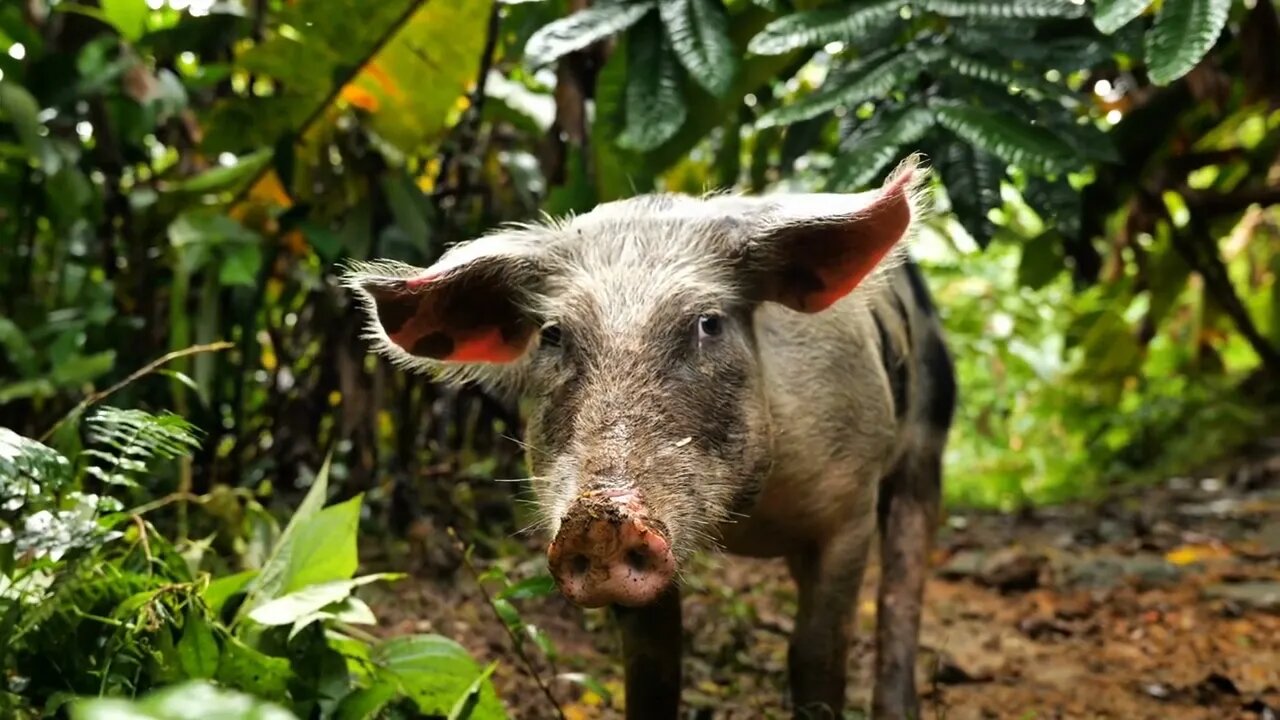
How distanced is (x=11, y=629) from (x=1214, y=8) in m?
2.81

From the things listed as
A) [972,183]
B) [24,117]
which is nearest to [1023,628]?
[972,183]

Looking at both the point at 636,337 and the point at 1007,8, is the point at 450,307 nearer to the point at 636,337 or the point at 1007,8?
the point at 636,337

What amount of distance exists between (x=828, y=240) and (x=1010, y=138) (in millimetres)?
663

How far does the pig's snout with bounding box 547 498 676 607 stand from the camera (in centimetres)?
204

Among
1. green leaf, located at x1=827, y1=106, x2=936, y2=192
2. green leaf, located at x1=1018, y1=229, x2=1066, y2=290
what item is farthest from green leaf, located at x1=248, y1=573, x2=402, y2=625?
green leaf, located at x1=1018, y1=229, x2=1066, y2=290

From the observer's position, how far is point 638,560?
6.78ft

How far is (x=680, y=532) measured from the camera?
225cm

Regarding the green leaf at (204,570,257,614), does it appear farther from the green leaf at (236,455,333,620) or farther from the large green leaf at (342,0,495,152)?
the large green leaf at (342,0,495,152)

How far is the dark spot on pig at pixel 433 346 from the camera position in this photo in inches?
108

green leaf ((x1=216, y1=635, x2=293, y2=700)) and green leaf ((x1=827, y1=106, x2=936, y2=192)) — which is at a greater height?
green leaf ((x1=827, y1=106, x2=936, y2=192))

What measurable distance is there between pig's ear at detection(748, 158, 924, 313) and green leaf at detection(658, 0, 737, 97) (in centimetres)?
50

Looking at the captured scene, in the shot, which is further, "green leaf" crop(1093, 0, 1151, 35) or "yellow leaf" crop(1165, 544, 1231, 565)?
"yellow leaf" crop(1165, 544, 1231, 565)

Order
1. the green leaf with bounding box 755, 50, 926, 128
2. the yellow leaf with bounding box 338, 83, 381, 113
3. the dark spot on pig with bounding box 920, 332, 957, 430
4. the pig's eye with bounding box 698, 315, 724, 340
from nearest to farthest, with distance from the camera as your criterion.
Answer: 1. the pig's eye with bounding box 698, 315, 724, 340
2. the green leaf with bounding box 755, 50, 926, 128
3. the dark spot on pig with bounding box 920, 332, 957, 430
4. the yellow leaf with bounding box 338, 83, 381, 113

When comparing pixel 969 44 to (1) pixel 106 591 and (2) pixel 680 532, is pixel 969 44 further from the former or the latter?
(1) pixel 106 591
